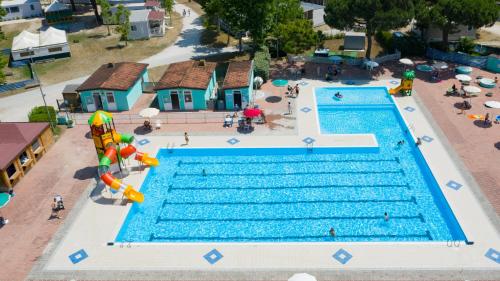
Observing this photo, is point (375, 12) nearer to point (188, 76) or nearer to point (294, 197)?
point (188, 76)

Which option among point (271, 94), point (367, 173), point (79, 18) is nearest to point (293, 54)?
point (271, 94)

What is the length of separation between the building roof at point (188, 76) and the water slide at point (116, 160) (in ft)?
32.7

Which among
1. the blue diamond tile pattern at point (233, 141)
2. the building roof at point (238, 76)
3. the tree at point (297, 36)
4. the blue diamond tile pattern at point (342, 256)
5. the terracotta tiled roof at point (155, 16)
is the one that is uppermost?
the terracotta tiled roof at point (155, 16)

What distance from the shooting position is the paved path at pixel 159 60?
134 ft

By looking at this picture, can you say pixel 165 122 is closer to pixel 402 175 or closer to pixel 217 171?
pixel 217 171

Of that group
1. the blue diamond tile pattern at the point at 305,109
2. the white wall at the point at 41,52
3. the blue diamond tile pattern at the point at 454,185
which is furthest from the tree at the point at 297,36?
the white wall at the point at 41,52

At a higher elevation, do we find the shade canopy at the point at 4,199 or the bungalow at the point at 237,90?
the bungalow at the point at 237,90

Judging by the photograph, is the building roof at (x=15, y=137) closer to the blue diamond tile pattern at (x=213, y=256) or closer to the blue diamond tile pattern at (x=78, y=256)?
the blue diamond tile pattern at (x=78, y=256)

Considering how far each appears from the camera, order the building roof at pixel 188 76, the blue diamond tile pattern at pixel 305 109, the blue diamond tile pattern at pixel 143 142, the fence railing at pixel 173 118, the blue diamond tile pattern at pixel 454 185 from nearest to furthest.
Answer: the blue diamond tile pattern at pixel 454 185 → the blue diamond tile pattern at pixel 143 142 → the fence railing at pixel 173 118 → the blue diamond tile pattern at pixel 305 109 → the building roof at pixel 188 76

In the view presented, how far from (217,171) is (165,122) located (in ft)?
30.3

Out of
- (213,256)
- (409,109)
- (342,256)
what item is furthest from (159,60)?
(342,256)

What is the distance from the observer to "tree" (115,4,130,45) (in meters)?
56.7

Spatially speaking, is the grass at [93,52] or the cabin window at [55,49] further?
the cabin window at [55,49]

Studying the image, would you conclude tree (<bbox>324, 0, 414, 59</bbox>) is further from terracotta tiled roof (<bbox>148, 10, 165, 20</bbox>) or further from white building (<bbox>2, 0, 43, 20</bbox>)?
white building (<bbox>2, 0, 43, 20</bbox>)
